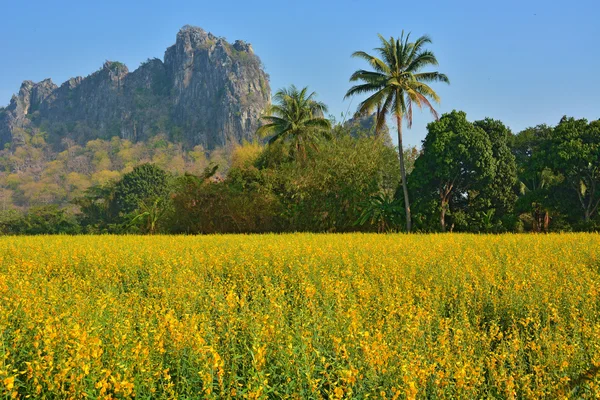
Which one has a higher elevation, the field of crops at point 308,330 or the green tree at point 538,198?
the green tree at point 538,198

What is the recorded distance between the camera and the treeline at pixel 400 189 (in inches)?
937

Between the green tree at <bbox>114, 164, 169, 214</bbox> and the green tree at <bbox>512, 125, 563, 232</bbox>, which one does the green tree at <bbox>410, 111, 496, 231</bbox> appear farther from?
the green tree at <bbox>114, 164, 169, 214</bbox>

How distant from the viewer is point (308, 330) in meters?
4.29

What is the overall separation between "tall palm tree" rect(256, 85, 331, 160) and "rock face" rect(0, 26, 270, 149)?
110882 mm

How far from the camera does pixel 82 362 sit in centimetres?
323

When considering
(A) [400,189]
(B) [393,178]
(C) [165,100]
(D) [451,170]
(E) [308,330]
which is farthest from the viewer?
(C) [165,100]

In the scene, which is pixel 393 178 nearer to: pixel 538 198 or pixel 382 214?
pixel 382 214

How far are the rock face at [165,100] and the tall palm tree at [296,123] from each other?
11088cm

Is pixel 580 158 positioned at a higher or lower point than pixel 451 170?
higher

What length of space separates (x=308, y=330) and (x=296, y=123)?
89.3 feet

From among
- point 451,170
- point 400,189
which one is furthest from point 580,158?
point 400,189

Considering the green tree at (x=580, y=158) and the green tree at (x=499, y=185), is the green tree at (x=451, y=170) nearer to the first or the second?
the green tree at (x=499, y=185)

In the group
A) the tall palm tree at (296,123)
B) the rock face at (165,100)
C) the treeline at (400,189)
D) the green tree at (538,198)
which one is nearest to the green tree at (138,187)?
the treeline at (400,189)

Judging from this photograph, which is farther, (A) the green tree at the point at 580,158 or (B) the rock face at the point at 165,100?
(B) the rock face at the point at 165,100
